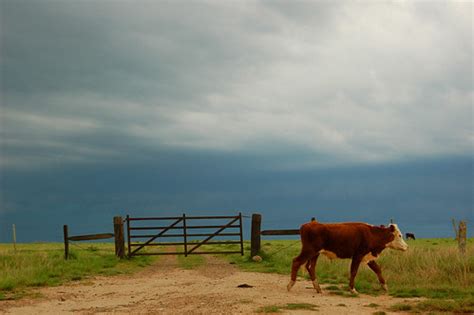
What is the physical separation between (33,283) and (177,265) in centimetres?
700

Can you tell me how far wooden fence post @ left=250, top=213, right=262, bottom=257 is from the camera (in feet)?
66.5

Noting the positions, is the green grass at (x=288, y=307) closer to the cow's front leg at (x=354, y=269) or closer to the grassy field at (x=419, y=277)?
the grassy field at (x=419, y=277)

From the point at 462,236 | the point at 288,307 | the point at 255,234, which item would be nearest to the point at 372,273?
the point at 288,307

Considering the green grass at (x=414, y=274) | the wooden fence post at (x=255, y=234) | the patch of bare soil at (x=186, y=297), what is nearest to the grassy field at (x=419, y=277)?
the green grass at (x=414, y=274)

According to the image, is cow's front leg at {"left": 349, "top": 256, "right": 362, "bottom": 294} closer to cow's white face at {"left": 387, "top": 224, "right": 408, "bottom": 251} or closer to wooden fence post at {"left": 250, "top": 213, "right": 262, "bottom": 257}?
cow's white face at {"left": 387, "top": 224, "right": 408, "bottom": 251}

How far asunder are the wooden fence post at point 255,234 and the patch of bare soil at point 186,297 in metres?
4.38

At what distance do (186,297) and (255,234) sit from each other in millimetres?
9385

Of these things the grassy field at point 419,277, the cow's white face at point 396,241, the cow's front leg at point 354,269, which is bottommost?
the grassy field at point 419,277

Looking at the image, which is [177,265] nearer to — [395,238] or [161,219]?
[161,219]

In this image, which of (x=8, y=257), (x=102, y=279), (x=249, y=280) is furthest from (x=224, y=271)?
(x=8, y=257)

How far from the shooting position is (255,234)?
20.5m

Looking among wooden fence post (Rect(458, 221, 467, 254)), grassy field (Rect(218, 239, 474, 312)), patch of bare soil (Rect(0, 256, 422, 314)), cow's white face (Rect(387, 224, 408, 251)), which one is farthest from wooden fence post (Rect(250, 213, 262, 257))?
cow's white face (Rect(387, 224, 408, 251))

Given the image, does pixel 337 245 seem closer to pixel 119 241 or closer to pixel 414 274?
pixel 414 274

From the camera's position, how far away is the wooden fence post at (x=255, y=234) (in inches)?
798
